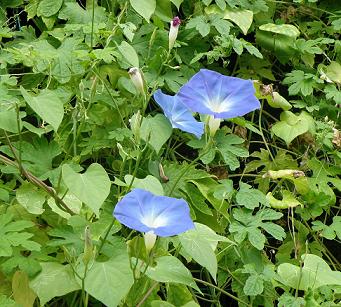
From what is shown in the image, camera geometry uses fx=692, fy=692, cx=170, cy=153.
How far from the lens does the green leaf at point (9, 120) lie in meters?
1.28

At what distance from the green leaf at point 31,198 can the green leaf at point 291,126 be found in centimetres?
79

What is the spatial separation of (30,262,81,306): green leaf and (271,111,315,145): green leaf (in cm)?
91

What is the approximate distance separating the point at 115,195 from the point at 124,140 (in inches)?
7.6

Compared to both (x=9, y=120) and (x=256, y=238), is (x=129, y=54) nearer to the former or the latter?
(x=9, y=120)

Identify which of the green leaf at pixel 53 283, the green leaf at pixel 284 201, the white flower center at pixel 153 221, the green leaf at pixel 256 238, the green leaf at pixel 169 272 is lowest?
the green leaf at pixel 284 201

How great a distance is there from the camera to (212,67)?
210cm

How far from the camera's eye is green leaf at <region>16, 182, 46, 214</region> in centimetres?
140

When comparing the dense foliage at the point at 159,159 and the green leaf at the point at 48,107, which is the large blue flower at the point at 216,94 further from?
the green leaf at the point at 48,107

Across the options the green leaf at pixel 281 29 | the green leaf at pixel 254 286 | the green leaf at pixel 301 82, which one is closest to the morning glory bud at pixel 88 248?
the green leaf at pixel 254 286

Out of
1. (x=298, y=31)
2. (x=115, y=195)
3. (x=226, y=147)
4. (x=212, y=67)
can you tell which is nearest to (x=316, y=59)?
(x=298, y=31)

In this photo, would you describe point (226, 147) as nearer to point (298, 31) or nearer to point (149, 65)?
point (149, 65)

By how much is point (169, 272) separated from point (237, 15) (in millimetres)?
1059

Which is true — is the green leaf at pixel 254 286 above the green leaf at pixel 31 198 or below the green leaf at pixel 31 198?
below

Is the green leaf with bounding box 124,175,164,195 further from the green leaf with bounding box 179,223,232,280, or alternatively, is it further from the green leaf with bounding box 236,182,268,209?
the green leaf with bounding box 236,182,268,209
